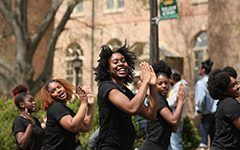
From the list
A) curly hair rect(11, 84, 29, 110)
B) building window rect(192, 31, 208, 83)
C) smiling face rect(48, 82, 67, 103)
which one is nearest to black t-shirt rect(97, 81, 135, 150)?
smiling face rect(48, 82, 67, 103)

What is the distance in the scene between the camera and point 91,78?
79.8 feet

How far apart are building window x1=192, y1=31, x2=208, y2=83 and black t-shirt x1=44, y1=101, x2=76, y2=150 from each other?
16.1 meters

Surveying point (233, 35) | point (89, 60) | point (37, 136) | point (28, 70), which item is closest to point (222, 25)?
point (233, 35)

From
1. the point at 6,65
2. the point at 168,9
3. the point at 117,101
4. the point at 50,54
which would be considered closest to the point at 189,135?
the point at 168,9

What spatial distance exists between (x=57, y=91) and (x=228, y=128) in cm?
211

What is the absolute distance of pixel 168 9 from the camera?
29.8 feet

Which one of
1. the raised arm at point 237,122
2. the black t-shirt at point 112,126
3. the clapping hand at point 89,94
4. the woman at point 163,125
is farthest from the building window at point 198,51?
the black t-shirt at point 112,126

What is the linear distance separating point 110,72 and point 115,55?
0.64 feet

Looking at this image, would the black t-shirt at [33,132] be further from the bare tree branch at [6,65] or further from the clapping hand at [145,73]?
the bare tree branch at [6,65]

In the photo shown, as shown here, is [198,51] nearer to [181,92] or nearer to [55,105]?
[181,92]

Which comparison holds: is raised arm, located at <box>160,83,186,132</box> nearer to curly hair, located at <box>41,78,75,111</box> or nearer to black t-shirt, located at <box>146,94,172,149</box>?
black t-shirt, located at <box>146,94,172,149</box>

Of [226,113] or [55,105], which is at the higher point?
[55,105]

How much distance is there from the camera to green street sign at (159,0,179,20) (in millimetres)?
9023

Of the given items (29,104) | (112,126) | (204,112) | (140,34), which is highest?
(140,34)
